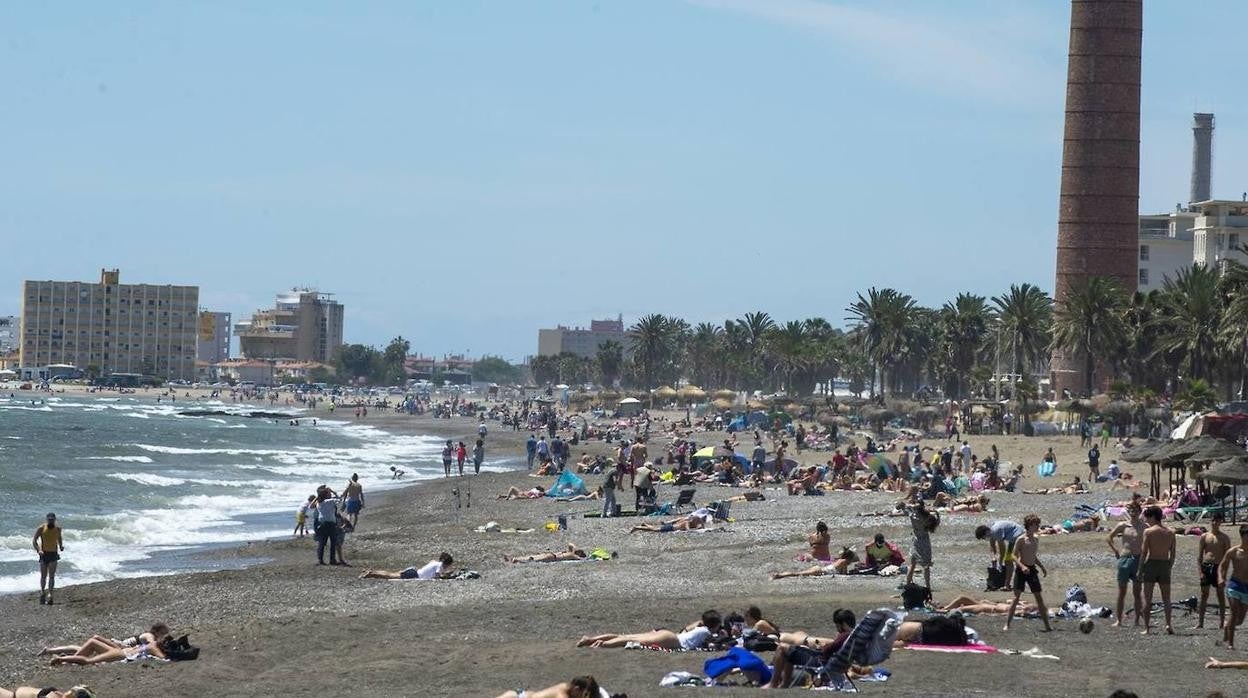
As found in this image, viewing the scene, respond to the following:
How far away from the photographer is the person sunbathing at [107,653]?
14.9 meters

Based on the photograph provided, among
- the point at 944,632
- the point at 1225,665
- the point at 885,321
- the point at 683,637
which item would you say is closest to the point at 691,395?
the point at 885,321

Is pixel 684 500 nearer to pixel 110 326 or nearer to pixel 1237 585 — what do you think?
pixel 1237 585

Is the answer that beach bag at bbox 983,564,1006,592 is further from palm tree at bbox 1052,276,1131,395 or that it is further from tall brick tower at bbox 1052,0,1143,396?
tall brick tower at bbox 1052,0,1143,396

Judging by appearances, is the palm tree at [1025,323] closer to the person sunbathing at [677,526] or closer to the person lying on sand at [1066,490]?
the person lying on sand at [1066,490]

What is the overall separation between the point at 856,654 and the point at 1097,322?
50185 millimetres

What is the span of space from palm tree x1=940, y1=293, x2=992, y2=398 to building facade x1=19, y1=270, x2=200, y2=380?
132 m

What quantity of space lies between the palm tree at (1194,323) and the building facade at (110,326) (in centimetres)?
15395

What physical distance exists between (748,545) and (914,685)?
38.6ft

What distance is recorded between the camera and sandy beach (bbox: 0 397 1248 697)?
42.7 feet

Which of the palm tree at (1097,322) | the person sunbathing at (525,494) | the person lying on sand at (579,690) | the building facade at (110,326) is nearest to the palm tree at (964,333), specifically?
the palm tree at (1097,322)

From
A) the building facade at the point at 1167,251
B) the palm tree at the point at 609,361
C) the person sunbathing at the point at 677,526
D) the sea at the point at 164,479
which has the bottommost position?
the sea at the point at 164,479

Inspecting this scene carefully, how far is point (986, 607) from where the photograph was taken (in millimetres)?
15508

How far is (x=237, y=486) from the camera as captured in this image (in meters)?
44.2

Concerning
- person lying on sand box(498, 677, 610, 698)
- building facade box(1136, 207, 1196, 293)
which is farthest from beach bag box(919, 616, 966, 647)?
building facade box(1136, 207, 1196, 293)
